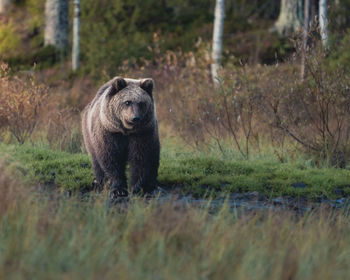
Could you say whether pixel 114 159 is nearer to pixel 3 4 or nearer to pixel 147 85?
pixel 147 85

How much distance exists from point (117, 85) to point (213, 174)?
1965 millimetres

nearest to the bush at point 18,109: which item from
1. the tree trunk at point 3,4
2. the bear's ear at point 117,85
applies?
the bear's ear at point 117,85

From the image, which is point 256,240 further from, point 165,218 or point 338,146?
point 338,146

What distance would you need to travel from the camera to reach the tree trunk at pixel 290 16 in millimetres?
17734

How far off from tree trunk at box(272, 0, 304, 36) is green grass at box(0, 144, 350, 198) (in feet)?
33.8

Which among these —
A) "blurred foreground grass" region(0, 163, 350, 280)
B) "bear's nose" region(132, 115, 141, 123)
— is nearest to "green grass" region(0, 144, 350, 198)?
"bear's nose" region(132, 115, 141, 123)

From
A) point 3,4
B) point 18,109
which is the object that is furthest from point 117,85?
point 3,4

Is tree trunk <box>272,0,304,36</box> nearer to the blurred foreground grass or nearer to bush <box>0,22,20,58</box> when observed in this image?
bush <box>0,22,20,58</box>

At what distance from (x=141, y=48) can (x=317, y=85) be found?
9522mm

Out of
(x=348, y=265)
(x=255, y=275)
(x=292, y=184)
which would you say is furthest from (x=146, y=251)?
(x=292, y=184)

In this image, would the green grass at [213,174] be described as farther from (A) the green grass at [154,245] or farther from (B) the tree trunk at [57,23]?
(B) the tree trunk at [57,23]

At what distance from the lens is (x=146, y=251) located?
387 centimetres

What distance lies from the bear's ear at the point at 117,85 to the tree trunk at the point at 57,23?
13.9 m

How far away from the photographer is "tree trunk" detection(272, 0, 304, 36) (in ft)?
58.2
